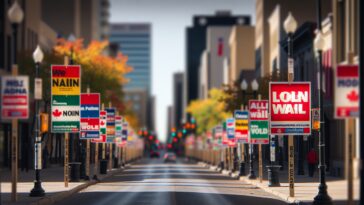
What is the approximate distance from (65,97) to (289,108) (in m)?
11.3

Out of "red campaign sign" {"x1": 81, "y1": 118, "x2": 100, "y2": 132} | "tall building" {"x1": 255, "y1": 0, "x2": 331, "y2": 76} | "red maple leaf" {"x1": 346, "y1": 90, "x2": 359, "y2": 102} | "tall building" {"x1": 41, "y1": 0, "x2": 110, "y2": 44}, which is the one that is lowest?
"red campaign sign" {"x1": 81, "y1": 118, "x2": 100, "y2": 132}

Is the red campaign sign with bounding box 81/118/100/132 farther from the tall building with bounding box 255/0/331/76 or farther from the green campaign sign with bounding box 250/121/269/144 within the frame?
the tall building with bounding box 255/0/331/76

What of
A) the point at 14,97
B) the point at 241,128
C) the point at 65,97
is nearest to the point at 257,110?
the point at 241,128

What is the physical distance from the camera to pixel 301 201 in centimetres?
3153

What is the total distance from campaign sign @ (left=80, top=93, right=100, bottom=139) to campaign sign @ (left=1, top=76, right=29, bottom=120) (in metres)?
20.7

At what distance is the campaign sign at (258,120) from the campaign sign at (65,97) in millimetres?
12443

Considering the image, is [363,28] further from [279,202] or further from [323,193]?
[279,202]

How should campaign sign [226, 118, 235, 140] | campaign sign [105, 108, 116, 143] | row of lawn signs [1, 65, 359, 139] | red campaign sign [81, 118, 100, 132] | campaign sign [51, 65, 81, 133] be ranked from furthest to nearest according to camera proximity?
campaign sign [226, 118, 235, 140], campaign sign [105, 108, 116, 143], red campaign sign [81, 118, 100, 132], campaign sign [51, 65, 81, 133], row of lawn signs [1, 65, 359, 139]

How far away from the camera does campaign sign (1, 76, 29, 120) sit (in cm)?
2756

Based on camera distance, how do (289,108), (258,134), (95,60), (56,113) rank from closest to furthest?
(289,108)
(56,113)
(258,134)
(95,60)

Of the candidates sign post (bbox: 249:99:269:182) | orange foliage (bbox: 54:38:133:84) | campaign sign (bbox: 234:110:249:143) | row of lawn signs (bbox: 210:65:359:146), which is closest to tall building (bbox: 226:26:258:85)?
orange foliage (bbox: 54:38:133:84)

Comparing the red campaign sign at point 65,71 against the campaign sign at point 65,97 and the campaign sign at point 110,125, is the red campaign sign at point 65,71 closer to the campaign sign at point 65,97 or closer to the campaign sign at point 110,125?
the campaign sign at point 65,97

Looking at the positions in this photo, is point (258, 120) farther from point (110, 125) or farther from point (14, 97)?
point (14, 97)

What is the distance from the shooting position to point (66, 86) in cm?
4050
